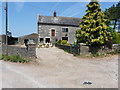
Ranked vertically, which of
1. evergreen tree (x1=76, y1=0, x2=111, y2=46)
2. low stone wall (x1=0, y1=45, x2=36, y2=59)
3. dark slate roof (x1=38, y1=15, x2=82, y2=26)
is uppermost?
dark slate roof (x1=38, y1=15, x2=82, y2=26)

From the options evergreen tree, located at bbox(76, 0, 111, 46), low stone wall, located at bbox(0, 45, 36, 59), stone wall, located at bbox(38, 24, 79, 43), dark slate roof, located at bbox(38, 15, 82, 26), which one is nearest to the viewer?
low stone wall, located at bbox(0, 45, 36, 59)

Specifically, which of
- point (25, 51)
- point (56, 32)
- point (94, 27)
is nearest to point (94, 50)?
point (94, 27)

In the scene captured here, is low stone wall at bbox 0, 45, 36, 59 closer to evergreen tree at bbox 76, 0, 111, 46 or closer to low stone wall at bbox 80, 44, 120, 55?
low stone wall at bbox 80, 44, 120, 55

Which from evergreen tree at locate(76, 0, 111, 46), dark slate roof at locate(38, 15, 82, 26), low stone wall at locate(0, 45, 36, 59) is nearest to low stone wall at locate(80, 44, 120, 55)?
evergreen tree at locate(76, 0, 111, 46)

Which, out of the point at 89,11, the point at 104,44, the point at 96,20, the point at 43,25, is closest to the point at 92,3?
the point at 89,11

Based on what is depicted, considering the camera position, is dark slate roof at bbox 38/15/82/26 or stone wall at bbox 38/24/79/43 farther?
dark slate roof at bbox 38/15/82/26

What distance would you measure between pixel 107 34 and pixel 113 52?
98.4 inches

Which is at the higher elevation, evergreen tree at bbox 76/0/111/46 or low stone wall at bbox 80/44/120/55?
evergreen tree at bbox 76/0/111/46

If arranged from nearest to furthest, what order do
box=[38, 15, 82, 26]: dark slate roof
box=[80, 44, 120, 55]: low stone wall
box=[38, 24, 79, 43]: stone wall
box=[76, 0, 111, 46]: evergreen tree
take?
box=[80, 44, 120, 55]: low stone wall
box=[76, 0, 111, 46]: evergreen tree
box=[38, 24, 79, 43]: stone wall
box=[38, 15, 82, 26]: dark slate roof

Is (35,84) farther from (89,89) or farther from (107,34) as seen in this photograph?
(107,34)

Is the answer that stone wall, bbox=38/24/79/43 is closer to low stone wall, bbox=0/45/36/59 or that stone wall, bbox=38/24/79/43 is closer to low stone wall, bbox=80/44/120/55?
low stone wall, bbox=80/44/120/55

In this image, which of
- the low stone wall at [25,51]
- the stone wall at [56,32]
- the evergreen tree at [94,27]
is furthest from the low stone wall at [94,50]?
the stone wall at [56,32]

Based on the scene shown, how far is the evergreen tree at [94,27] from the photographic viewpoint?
1357 cm

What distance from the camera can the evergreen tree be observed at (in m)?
13.6
